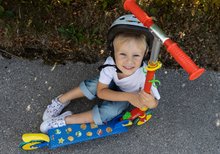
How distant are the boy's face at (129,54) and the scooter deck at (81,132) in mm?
461

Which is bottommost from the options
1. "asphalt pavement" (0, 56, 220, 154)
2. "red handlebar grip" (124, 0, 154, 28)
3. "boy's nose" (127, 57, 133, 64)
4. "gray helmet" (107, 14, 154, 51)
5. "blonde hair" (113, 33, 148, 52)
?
"asphalt pavement" (0, 56, 220, 154)

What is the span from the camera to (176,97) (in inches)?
111

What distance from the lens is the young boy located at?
215cm

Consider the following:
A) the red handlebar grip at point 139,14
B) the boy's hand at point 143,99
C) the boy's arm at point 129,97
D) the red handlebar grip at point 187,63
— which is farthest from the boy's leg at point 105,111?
the red handlebar grip at point 187,63

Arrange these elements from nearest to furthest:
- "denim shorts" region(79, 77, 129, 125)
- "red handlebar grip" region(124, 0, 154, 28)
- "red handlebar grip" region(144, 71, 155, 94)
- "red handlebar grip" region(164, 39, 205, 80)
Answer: "red handlebar grip" region(164, 39, 205, 80) → "red handlebar grip" region(124, 0, 154, 28) → "red handlebar grip" region(144, 71, 155, 94) → "denim shorts" region(79, 77, 129, 125)

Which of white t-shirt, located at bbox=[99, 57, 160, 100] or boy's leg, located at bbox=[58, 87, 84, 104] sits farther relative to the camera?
boy's leg, located at bbox=[58, 87, 84, 104]

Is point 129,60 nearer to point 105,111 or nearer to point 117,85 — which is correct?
point 117,85

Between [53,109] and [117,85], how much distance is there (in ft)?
1.58

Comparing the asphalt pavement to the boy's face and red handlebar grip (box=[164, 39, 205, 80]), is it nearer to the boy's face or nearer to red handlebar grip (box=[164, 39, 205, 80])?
the boy's face

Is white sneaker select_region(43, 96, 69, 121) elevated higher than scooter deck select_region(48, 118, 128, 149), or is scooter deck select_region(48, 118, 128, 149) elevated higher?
white sneaker select_region(43, 96, 69, 121)

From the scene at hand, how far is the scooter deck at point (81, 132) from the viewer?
Result: 250cm

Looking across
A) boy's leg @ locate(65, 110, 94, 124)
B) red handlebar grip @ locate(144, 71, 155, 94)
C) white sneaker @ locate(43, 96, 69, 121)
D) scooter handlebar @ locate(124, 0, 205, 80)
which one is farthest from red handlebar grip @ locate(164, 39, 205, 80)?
white sneaker @ locate(43, 96, 69, 121)

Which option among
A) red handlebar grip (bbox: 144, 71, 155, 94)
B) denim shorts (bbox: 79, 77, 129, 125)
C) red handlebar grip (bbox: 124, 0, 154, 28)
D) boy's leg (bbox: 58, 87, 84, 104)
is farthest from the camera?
boy's leg (bbox: 58, 87, 84, 104)

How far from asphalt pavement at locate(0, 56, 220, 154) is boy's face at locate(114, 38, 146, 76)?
591 millimetres
